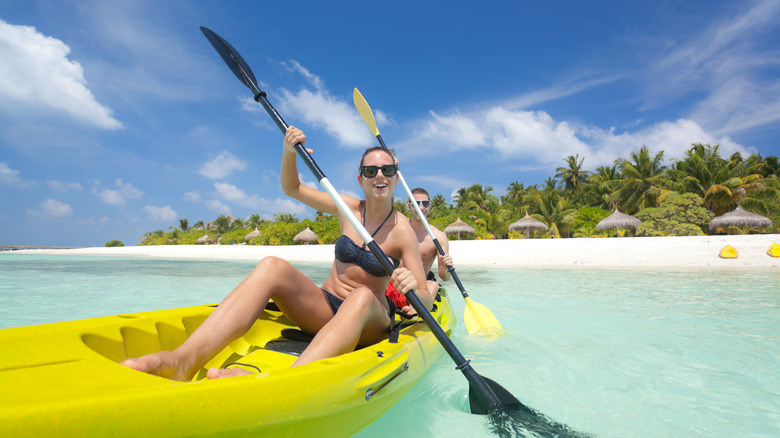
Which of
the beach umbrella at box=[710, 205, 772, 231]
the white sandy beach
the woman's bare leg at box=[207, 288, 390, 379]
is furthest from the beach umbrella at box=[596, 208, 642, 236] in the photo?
the woman's bare leg at box=[207, 288, 390, 379]

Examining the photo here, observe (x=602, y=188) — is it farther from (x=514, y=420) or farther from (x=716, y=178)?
(x=514, y=420)

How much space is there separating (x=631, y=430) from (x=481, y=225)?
26.8 meters

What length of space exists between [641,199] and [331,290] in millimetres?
29024

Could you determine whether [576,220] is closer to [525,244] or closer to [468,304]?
[525,244]

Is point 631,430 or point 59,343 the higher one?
point 59,343

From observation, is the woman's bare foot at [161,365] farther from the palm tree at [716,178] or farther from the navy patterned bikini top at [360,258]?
the palm tree at [716,178]

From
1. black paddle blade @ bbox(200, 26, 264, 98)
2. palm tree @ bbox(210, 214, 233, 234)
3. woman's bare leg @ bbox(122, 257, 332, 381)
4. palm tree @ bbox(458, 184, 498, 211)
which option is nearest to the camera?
woman's bare leg @ bbox(122, 257, 332, 381)

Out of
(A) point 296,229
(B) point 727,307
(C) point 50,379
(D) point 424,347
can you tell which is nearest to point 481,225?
(A) point 296,229

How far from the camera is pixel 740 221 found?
63.9ft

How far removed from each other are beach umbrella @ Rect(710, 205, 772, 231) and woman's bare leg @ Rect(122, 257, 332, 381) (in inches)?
953

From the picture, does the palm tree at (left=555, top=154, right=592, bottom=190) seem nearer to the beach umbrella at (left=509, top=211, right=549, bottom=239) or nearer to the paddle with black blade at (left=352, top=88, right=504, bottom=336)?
the beach umbrella at (left=509, top=211, right=549, bottom=239)

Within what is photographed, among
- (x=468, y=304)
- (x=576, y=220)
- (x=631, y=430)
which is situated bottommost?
(x=631, y=430)

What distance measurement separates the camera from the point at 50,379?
1.12m

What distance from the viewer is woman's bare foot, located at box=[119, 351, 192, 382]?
1393 millimetres
